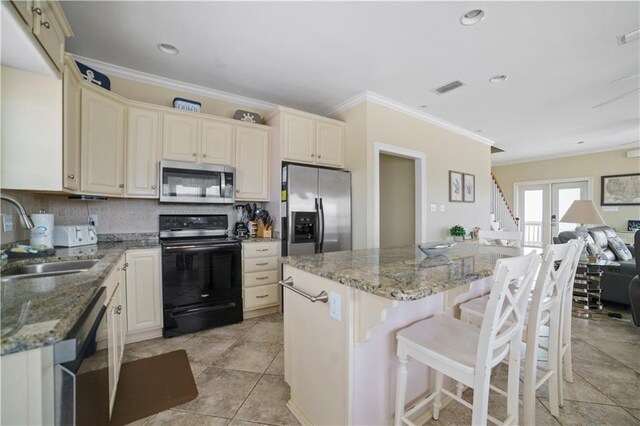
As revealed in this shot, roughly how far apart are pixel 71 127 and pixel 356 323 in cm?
241

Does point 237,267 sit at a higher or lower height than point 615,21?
lower

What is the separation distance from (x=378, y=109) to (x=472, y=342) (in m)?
3.01

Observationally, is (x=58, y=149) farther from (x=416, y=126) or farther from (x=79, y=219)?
(x=416, y=126)

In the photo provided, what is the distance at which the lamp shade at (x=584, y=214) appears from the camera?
3.36m

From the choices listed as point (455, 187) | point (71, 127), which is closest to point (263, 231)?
point (71, 127)

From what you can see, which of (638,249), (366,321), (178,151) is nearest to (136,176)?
(178,151)

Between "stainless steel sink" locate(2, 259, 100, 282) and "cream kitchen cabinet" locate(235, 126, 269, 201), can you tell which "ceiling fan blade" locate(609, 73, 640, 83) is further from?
"stainless steel sink" locate(2, 259, 100, 282)

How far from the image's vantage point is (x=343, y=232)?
11.3 feet

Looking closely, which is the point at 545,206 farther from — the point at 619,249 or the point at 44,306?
the point at 44,306

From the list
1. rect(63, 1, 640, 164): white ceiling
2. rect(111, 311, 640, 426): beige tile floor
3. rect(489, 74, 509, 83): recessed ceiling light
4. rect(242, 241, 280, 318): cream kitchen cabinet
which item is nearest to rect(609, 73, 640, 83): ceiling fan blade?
rect(63, 1, 640, 164): white ceiling

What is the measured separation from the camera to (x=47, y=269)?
1588mm

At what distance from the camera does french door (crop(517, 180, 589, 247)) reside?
266 inches

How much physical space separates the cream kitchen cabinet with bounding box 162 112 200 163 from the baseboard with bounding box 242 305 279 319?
5.85 ft

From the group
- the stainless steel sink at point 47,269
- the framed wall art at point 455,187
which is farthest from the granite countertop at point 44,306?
the framed wall art at point 455,187
